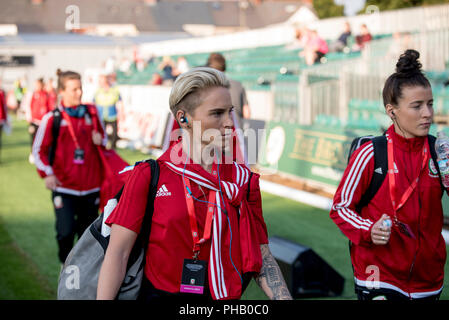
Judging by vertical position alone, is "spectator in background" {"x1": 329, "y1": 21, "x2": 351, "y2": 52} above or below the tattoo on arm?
above

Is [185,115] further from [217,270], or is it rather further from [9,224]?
[9,224]

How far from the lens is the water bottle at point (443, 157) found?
3256 millimetres

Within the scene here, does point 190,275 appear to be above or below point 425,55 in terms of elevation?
below

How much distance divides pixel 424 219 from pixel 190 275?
145 centimetres

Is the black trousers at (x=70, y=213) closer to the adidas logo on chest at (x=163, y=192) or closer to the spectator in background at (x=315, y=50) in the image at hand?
the adidas logo on chest at (x=163, y=192)

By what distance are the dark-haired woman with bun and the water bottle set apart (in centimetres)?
5

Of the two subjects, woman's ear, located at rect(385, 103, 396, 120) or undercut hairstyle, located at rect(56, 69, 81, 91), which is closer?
woman's ear, located at rect(385, 103, 396, 120)

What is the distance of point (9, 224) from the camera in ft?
31.6

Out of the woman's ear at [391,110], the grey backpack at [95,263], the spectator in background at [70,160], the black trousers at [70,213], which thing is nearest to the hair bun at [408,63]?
the woman's ear at [391,110]

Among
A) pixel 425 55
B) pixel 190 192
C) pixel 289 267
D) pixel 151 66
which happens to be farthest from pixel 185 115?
pixel 151 66

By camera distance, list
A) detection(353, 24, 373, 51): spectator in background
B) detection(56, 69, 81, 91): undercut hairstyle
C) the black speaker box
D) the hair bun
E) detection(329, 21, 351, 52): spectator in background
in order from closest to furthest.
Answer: the hair bun
the black speaker box
detection(56, 69, 81, 91): undercut hairstyle
detection(353, 24, 373, 51): spectator in background
detection(329, 21, 351, 52): spectator in background

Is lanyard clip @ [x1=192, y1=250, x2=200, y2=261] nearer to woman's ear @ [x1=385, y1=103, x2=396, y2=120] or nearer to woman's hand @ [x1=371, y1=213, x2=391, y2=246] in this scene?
woman's hand @ [x1=371, y1=213, x2=391, y2=246]

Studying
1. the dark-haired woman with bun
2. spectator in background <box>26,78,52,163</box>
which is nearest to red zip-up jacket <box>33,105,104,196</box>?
the dark-haired woman with bun

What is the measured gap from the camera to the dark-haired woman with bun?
131 inches
